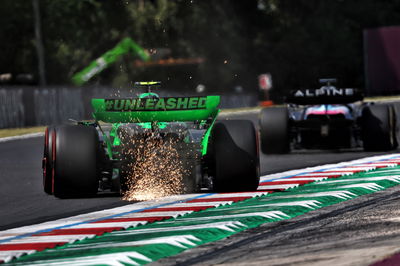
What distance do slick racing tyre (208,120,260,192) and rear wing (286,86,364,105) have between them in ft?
22.8

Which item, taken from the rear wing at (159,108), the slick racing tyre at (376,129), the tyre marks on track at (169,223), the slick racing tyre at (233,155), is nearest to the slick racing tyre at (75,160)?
the rear wing at (159,108)

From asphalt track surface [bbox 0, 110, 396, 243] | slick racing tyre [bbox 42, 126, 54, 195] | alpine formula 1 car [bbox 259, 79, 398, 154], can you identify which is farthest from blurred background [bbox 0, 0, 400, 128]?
slick racing tyre [bbox 42, 126, 54, 195]

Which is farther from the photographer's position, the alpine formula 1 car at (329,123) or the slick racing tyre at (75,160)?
the alpine formula 1 car at (329,123)

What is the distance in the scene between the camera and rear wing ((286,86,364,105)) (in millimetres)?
18297

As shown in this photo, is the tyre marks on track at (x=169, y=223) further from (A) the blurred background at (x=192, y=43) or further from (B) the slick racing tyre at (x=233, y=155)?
(A) the blurred background at (x=192, y=43)

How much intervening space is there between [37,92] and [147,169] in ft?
76.9

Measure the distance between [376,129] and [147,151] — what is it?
24.0ft

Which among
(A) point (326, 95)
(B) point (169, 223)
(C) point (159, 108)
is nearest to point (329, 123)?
(A) point (326, 95)

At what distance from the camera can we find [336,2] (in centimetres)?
7362

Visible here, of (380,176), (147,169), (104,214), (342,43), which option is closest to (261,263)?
(104,214)

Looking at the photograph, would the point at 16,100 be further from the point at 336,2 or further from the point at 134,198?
the point at 336,2

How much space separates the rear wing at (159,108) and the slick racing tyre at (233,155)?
0.87 feet

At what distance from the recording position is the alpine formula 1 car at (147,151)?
11.3m

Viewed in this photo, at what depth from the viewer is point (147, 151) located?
1138 cm
